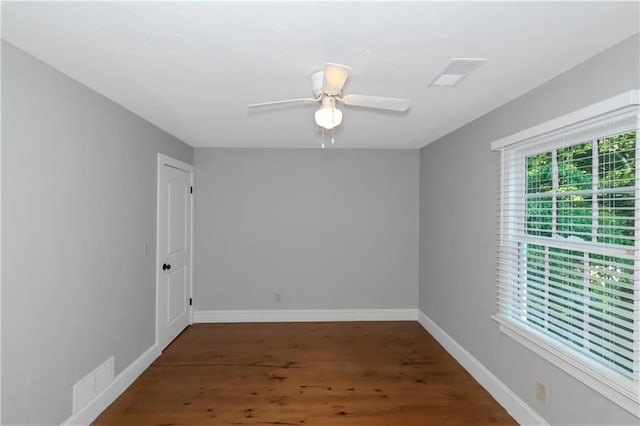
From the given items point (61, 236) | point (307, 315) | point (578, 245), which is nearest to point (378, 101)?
point (578, 245)

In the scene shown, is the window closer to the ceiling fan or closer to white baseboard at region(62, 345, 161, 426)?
the ceiling fan

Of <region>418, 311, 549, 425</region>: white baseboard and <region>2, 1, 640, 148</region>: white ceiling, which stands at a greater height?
<region>2, 1, 640, 148</region>: white ceiling

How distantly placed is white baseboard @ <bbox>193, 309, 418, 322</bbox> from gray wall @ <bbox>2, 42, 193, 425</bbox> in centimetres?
148

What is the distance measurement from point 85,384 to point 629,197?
348 centimetres

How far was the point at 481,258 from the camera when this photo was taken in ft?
10.1

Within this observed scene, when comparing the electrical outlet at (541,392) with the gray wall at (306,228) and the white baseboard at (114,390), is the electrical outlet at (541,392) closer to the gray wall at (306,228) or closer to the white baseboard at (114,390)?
→ the gray wall at (306,228)

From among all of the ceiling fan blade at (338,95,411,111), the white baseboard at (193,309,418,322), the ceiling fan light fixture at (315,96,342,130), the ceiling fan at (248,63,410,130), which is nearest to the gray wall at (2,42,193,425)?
the ceiling fan at (248,63,410,130)

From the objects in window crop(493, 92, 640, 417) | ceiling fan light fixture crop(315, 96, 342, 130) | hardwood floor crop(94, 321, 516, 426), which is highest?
ceiling fan light fixture crop(315, 96, 342, 130)

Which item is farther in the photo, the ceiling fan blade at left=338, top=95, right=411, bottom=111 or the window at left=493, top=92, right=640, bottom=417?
the ceiling fan blade at left=338, top=95, right=411, bottom=111

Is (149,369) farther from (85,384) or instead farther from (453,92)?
(453,92)

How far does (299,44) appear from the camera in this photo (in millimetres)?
1691

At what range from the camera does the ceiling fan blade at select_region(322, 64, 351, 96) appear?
1.57m

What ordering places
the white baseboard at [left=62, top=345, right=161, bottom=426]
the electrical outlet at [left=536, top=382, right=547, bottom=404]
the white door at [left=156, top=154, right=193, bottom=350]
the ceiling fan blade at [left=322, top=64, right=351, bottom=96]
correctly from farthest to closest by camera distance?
the white door at [left=156, top=154, right=193, bottom=350], the white baseboard at [left=62, top=345, right=161, bottom=426], the electrical outlet at [left=536, top=382, right=547, bottom=404], the ceiling fan blade at [left=322, top=64, right=351, bottom=96]

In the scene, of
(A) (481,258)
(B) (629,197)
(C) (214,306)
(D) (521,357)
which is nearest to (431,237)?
(A) (481,258)
